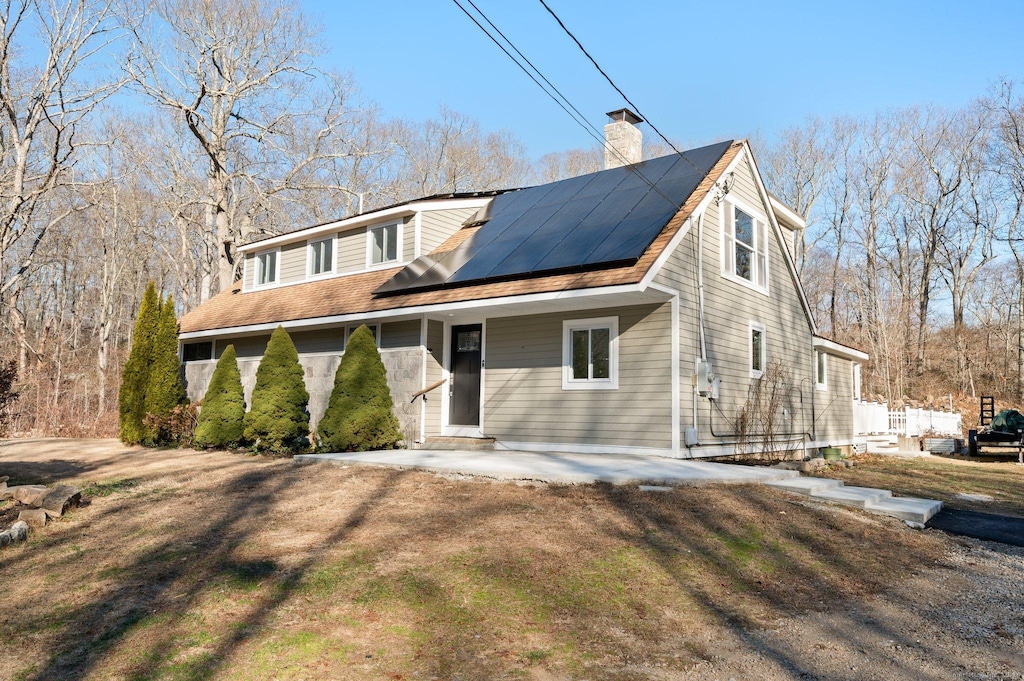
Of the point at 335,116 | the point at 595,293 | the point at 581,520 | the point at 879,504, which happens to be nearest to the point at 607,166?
the point at 595,293

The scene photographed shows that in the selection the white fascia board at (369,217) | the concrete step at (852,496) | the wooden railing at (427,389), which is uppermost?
the white fascia board at (369,217)

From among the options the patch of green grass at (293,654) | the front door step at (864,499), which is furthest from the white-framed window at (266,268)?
the patch of green grass at (293,654)

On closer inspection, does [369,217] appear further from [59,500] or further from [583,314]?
[59,500]

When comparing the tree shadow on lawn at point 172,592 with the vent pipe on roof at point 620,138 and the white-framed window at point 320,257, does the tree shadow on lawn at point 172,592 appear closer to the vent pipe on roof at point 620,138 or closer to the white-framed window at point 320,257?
the white-framed window at point 320,257

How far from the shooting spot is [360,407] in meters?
12.5

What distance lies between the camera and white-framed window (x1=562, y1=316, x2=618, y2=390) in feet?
37.8

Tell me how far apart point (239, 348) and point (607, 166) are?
32.2 feet

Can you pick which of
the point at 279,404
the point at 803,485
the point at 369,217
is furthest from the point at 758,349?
the point at 279,404

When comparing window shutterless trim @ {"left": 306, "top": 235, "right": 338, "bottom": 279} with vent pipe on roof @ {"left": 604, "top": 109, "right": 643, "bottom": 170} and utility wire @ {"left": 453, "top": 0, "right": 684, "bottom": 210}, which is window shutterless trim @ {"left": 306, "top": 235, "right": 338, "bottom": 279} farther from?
utility wire @ {"left": 453, "top": 0, "right": 684, "bottom": 210}

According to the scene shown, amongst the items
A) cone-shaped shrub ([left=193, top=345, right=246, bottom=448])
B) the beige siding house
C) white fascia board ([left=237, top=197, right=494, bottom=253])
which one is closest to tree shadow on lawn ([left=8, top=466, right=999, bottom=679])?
the beige siding house

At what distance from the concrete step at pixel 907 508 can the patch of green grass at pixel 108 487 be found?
8770 millimetres

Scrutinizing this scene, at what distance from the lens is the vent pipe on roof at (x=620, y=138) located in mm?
15328

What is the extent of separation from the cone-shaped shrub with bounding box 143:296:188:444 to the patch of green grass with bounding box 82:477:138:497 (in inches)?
225

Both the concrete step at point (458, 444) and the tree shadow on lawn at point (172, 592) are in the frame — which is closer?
the tree shadow on lawn at point (172, 592)
